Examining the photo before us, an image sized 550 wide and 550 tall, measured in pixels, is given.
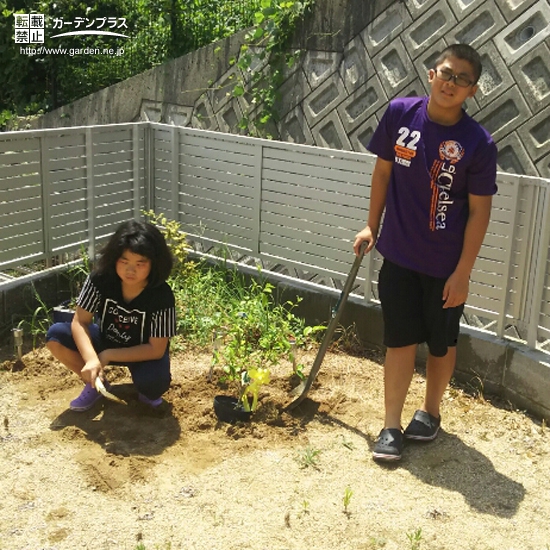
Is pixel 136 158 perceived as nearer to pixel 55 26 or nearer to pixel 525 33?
pixel 525 33

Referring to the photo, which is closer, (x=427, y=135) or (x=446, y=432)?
(x=427, y=135)

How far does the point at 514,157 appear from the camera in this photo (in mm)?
5773

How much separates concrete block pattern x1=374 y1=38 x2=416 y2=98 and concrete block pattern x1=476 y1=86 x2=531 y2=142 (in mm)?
777

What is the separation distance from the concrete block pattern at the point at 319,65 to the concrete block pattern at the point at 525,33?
5.13 ft

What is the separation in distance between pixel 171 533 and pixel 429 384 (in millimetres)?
1611

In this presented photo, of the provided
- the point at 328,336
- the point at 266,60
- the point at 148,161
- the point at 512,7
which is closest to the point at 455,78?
the point at 328,336

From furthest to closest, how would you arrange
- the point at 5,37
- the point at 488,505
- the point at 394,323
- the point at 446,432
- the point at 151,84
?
the point at 5,37
the point at 151,84
the point at 446,432
the point at 394,323
the point at 488,505

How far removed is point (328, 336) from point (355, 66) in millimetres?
3367

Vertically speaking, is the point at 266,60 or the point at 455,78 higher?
the point at 266,60

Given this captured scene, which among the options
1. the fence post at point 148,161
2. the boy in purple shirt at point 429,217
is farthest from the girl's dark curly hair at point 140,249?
the fence post at point 148,161

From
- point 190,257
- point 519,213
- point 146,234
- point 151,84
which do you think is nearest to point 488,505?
point 519,213

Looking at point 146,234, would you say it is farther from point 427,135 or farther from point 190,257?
point 190,257

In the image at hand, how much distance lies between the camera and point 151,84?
8727 millimetres

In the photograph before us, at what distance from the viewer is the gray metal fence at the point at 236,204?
4.45m
